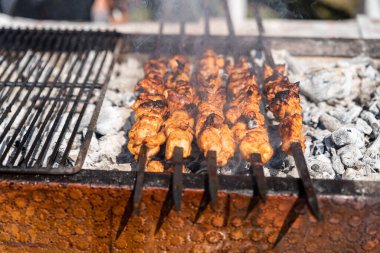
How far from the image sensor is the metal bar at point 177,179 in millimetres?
2380

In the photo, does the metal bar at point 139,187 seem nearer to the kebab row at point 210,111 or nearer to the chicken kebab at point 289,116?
the kebab row at point 210,111

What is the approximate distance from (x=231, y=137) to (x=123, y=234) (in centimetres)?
113

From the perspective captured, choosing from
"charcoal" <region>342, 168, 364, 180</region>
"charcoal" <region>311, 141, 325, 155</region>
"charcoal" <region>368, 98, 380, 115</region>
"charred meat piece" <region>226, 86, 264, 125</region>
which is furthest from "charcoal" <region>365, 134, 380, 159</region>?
"charred meat piece" <region>226, 86, 264, 125</region>

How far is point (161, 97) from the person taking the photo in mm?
3604

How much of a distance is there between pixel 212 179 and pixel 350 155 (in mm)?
1565

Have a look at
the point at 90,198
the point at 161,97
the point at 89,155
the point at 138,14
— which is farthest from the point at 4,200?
the point at 138,14

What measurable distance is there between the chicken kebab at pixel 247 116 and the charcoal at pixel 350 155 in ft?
2.60

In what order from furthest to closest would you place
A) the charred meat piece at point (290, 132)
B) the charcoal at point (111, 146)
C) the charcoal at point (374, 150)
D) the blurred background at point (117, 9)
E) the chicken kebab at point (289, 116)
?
the blurred background at point (117, 9) → the charcoal at point (111, 146) → the charcoal at point (374, 150) → the charred meat piece at point (290, 132) → the chicken kebab at point (289, 116)

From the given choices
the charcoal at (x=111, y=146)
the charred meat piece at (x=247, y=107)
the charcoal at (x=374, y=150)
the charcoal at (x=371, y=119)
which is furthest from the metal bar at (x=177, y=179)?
the charcoal at (x=371, y=119)

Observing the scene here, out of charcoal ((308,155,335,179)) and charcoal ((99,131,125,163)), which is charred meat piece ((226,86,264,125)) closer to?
charcoal ((308,155,335,179))

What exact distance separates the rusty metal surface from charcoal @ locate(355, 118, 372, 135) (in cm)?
132

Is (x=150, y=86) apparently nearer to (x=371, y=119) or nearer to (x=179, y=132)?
(x=179, y=132)

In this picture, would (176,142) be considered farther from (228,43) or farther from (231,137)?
(228,43)

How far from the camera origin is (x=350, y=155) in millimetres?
3314
